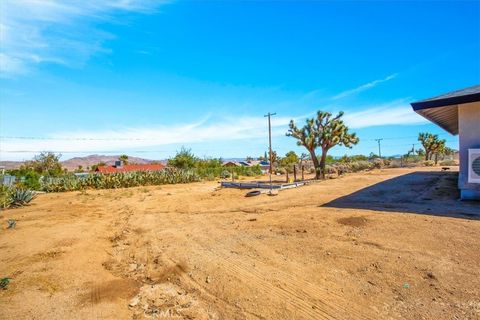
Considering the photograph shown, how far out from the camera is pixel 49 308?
391cm

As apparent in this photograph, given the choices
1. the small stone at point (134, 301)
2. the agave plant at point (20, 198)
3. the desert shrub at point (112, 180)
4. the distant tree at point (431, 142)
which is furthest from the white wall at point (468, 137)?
the distant tree at point (431, 142)

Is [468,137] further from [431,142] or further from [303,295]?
[431,142]

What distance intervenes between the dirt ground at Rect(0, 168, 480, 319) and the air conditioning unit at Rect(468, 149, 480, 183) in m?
0.79

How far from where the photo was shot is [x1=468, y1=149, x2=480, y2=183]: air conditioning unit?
8.01 metres

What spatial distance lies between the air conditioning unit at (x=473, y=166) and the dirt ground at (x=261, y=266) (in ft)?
2.59

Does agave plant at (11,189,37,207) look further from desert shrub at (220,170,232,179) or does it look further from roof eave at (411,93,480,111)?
desert shrub at (220,170,232,179)

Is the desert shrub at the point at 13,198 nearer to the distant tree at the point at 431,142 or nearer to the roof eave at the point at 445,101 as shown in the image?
the roof eave at the point at 445,101

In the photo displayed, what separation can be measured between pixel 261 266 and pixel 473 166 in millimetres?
7371

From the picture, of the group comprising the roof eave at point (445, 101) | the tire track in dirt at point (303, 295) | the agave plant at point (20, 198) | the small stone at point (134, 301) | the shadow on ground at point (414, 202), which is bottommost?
the small stone at point (134, 301)

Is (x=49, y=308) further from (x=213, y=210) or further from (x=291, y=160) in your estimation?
(x=291, y=160)

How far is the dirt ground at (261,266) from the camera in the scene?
11.9ft

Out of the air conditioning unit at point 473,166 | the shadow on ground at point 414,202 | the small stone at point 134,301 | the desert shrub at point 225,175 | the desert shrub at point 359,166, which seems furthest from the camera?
the desert shrub at point 225,175

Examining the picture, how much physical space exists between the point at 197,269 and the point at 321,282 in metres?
2.18

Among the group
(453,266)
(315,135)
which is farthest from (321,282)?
(315,135)
